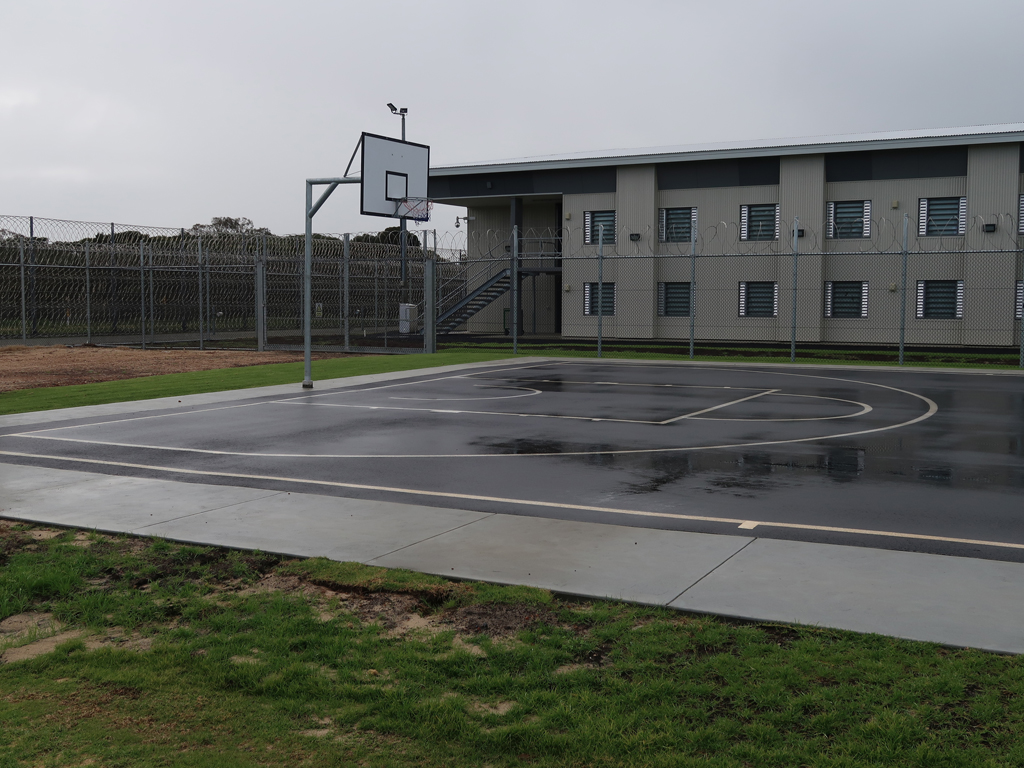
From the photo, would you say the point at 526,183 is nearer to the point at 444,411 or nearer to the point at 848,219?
the point at 848,219

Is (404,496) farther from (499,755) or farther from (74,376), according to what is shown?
(74,376)

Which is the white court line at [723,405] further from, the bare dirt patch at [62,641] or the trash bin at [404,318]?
the trash bin at [404,318]

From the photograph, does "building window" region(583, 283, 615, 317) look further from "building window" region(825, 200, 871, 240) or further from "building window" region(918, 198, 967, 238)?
"building window" region(918, 198, 967, 238)

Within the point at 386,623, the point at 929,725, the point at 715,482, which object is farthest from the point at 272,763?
the point at 715,482

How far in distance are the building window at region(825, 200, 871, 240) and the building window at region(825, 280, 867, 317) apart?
1.72 metres

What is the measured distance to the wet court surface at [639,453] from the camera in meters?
7.74

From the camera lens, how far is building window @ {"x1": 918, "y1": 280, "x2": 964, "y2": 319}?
107 ft

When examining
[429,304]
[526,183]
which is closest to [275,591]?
[429,304]

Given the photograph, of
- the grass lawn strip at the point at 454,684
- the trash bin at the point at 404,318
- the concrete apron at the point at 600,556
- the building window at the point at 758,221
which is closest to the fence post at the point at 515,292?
the trash bin at the point at 404,318

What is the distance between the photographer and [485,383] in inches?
764

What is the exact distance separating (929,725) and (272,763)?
2590mm

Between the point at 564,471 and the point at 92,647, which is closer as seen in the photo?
the point at 92,647

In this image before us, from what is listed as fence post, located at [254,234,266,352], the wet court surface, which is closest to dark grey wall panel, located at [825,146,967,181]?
the wet court surface

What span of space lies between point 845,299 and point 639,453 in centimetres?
2591
